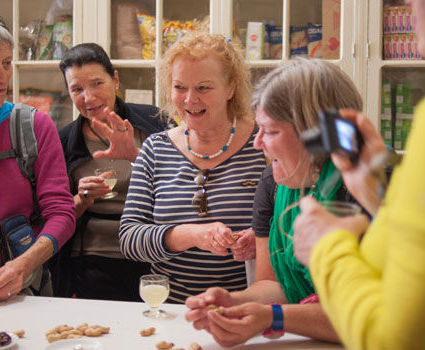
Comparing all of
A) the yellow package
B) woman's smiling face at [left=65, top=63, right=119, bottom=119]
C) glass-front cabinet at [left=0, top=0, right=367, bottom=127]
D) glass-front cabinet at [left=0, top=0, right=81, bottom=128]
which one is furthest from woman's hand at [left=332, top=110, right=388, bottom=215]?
glass-front cabinet at [left=0, top=0, right=81, bottom=128]

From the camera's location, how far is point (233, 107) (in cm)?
205

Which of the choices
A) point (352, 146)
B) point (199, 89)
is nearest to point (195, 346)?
point (352, 146)

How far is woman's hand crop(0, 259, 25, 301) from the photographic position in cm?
166

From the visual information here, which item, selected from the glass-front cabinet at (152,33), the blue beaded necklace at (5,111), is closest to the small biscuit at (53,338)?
the blue beaded necklace at (5,111)

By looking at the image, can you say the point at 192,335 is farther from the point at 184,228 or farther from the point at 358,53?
the point at 358,53

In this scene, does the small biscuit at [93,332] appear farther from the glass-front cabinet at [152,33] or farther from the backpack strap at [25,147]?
the glass-front cabinet at [152,33]

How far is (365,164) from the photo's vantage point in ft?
2.81

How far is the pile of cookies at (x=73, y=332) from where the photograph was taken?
A: 1.36 meters

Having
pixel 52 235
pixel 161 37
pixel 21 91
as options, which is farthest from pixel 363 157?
pixel 21 91

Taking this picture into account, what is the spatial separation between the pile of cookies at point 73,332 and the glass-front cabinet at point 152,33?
173cm

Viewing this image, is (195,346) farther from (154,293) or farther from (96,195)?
(96,195)

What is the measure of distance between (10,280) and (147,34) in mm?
1801

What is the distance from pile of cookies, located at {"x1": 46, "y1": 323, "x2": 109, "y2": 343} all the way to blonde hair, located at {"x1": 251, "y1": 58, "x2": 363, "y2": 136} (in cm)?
68

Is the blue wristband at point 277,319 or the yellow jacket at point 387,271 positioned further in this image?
the blue wristband at point 277,319
